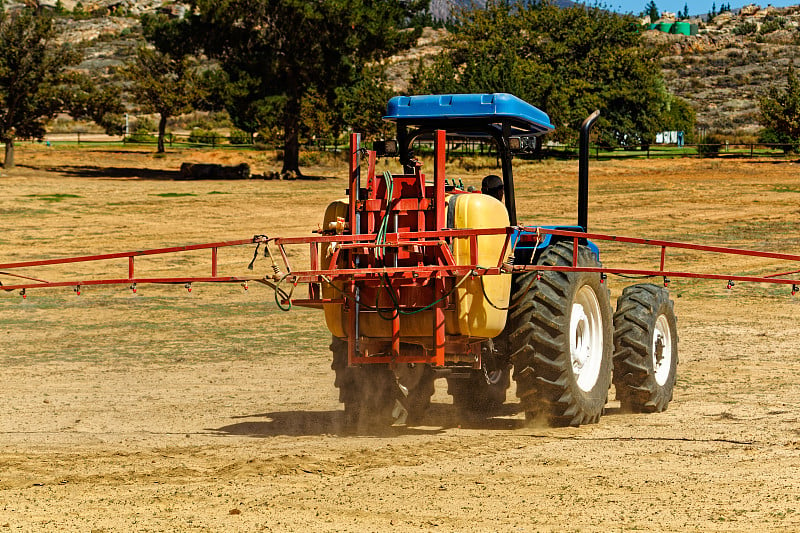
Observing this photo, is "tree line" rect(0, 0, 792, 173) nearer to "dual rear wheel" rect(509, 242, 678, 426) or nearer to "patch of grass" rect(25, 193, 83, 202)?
"patch of grass" rect(25, 193, 83, 202)

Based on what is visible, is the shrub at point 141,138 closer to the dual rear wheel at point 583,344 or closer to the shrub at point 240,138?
the shrub at point 240,138

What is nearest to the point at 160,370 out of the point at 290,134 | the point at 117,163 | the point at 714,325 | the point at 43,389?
the point at 43,389

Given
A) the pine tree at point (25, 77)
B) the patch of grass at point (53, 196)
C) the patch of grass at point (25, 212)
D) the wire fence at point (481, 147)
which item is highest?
the pine tree at point (25, 77)

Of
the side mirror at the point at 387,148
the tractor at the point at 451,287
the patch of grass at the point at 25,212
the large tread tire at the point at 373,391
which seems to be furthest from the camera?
the patch of grass at the point at 25,212

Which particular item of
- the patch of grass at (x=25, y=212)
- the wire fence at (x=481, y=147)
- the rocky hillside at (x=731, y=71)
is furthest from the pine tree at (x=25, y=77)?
the rocky hillside at (x=731, y=71)

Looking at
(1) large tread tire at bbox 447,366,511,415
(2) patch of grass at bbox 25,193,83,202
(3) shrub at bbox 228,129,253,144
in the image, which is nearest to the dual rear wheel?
(1) large tread tire at bbox 447,366,511,415

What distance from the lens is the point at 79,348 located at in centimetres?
1516

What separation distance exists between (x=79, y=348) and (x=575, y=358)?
26.7 feet

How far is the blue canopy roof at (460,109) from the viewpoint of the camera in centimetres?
887

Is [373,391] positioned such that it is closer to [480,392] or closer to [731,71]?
[480,392]

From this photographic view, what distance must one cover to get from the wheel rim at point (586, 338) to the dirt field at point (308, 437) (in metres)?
0.42

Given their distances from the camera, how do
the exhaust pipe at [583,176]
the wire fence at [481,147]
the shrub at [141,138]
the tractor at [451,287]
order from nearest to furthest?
1. the tractor at [451,287]
2. the exhaust pipe at [583,176]
3. the wire fence at [481,147]
4. the shrub at [141,138]

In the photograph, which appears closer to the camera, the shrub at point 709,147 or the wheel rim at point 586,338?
the wheel rim at point 586,338

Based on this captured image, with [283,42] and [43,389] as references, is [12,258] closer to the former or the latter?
[43,389]
